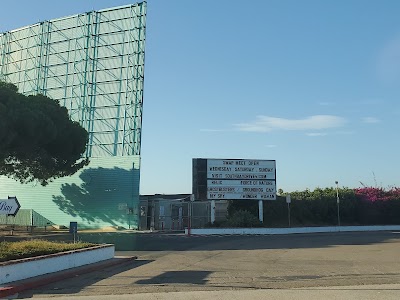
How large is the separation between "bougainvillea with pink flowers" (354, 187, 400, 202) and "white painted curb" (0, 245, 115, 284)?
3481 centimetres

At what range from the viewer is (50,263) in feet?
43.7

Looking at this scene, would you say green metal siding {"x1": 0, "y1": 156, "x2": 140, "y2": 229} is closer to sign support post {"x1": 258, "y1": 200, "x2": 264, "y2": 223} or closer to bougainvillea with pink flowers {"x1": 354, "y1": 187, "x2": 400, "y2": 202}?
sign support post {"x1": 258, "y1": 200, "x2": 264, "y2": 223}

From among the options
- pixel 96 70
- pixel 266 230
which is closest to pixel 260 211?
pixel 266 230

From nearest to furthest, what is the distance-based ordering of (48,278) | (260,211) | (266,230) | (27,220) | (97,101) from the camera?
(48,278) < (266,230) < (260,211) < (97,101) < (27,220)

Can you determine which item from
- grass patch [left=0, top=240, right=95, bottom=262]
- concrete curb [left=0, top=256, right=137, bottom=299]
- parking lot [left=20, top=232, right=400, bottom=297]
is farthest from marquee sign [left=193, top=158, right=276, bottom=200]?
grass patch [left=0, top=240, right=95, bottom=262]

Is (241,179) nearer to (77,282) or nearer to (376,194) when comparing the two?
(376,194)

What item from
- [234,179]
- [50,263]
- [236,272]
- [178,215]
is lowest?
[236,272]

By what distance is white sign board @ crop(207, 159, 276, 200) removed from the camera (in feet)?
124

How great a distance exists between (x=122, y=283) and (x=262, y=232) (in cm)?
2554

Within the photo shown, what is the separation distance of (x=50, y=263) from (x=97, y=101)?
111 ft

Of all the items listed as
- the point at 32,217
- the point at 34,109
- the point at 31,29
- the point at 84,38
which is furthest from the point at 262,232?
the point at 31,29

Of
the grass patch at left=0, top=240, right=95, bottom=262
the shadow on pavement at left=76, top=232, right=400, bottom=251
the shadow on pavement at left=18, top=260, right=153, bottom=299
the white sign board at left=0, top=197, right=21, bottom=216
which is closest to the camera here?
the shadow on pavement at left=18, top=260, right=153, bottom=299

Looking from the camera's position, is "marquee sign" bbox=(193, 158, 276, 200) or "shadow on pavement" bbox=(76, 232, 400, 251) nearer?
A: "shadow on pavement" bbox=(76, 232, 400, 251)

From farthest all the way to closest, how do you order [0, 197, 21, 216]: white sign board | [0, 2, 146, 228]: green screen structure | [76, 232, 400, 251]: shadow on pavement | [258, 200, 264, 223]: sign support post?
[0, 2, 146, 228]: green screen structure, [258, 200, 264, 223]: sign support post, [76, 232, 400, 251]: shadow on pavement, [0, 197, 21, 216]: white sign board
